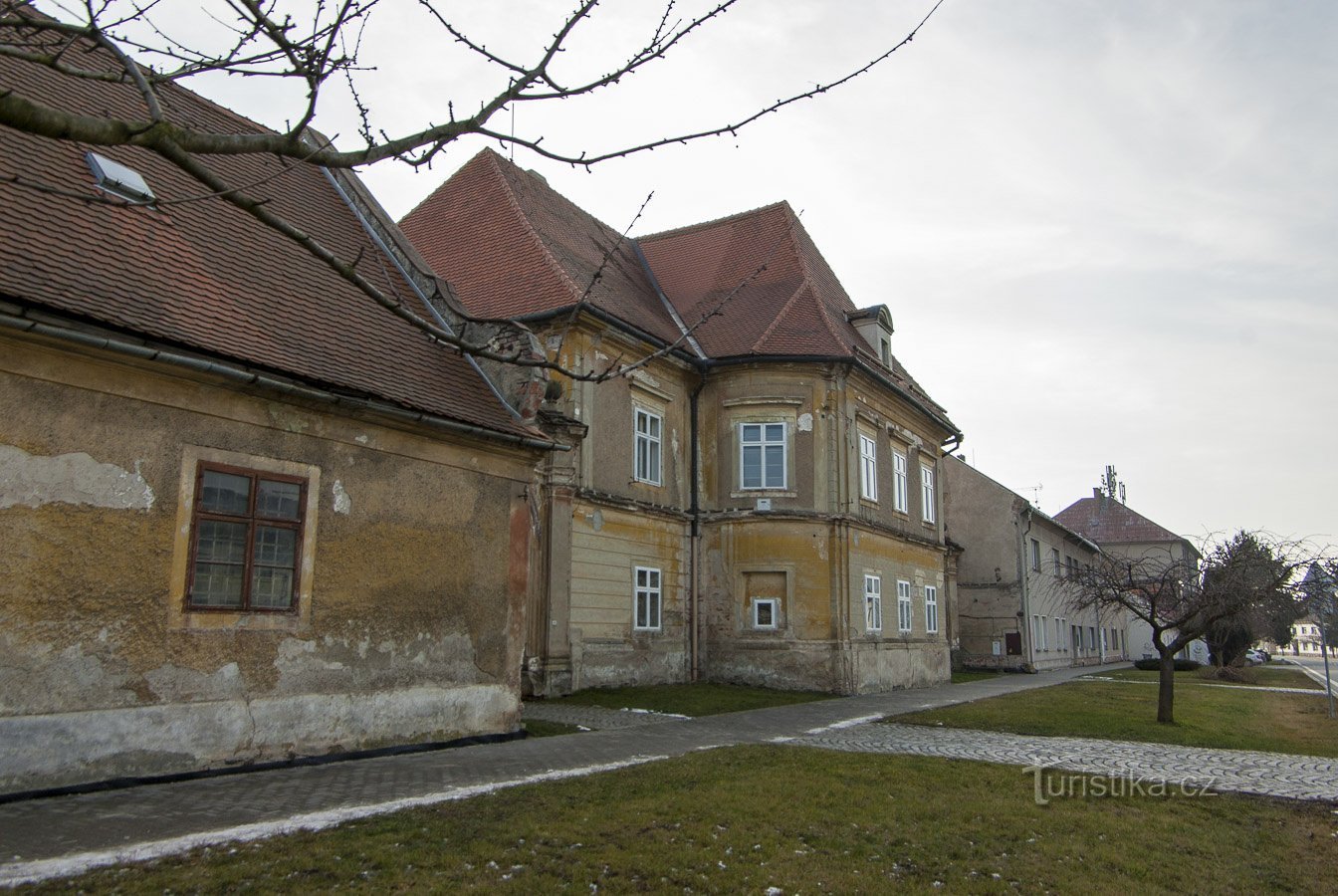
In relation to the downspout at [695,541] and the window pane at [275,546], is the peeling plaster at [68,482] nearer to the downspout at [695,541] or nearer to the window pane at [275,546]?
the window pane at [275,546]

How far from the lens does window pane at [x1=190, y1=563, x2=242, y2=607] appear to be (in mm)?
8875

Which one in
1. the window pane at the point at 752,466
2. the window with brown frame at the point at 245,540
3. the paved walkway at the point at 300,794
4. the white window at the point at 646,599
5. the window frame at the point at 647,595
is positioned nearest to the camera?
the paved walkway at the point at 300,794

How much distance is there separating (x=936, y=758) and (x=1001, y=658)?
89.7 feet

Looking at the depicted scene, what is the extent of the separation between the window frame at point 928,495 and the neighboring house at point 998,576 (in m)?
6.91

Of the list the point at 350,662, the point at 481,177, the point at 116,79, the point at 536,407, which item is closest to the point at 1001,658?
the point at 481,177

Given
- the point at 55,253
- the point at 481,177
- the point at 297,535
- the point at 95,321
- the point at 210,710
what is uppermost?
the point at 481,177

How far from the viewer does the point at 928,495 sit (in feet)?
95.8

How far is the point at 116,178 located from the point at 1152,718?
687 inches

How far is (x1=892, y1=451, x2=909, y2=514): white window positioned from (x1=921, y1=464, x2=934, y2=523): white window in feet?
5.07

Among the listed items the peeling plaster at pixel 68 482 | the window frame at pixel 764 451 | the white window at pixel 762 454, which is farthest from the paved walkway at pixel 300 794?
the white window at pixel 762 454

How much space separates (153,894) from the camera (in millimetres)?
→ 5129

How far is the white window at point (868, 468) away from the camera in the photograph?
78.7 feet

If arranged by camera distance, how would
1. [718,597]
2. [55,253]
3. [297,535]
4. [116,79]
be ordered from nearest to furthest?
[116,79], [55,253], [297,535], [718,597]

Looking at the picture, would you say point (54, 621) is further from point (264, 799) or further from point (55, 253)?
point (55, 253)
